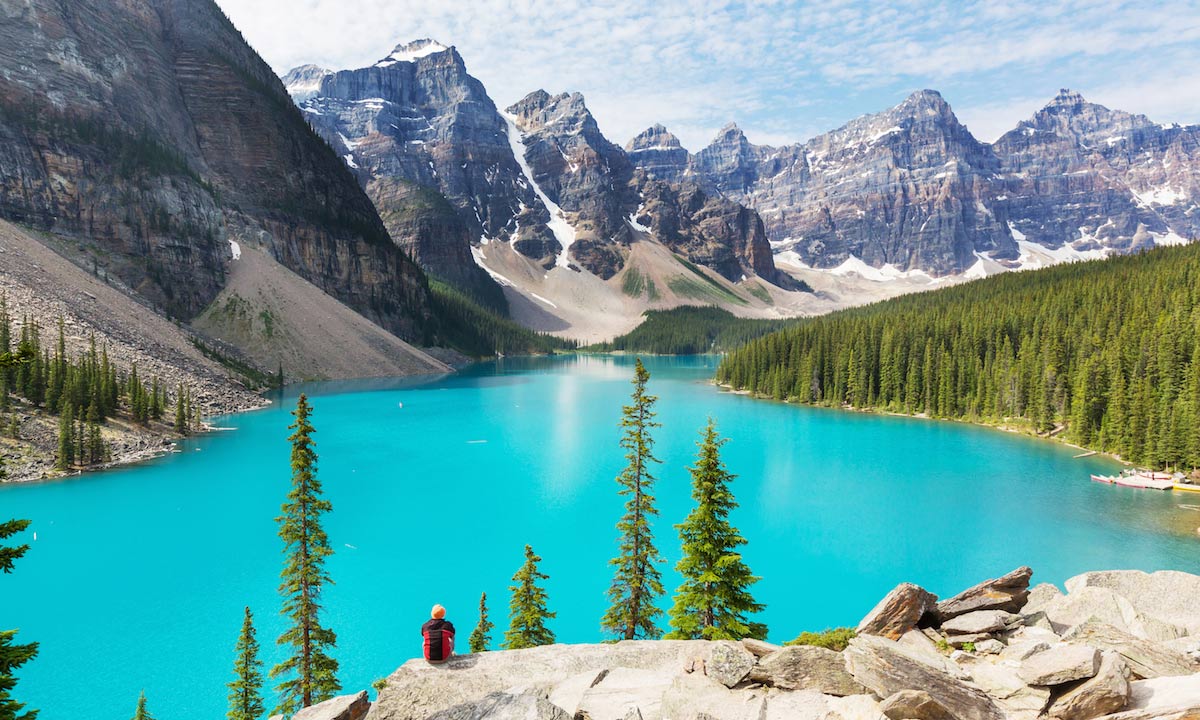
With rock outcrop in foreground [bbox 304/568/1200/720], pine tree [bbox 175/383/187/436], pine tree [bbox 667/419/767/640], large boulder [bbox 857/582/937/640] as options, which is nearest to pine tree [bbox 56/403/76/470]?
pine tree [bbox 175/383/187/436]

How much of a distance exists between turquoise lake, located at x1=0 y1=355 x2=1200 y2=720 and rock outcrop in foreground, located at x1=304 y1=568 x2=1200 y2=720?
12449 mm

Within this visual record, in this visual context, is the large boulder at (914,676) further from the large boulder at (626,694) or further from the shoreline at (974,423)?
the shoreline at (974,423)

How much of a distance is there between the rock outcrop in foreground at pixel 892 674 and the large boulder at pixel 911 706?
0.8 inches

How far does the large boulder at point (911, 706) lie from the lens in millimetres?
9867

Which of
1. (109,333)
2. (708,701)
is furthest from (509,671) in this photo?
(109,333)

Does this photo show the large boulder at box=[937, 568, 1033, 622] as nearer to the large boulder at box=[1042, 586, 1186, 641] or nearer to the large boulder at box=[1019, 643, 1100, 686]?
the large boulder at box=[1042, 586, 1186, 641]

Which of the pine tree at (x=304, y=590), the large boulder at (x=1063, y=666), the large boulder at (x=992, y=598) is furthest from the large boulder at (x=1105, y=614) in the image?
the pine tree at (x=304, y=590)

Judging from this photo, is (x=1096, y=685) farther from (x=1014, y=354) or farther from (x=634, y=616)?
(x=1014, y=354)

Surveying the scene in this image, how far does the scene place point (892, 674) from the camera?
10930mm

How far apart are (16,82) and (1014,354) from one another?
16763 cm

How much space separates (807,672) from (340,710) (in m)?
9.28

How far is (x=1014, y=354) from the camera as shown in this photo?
88062 mm

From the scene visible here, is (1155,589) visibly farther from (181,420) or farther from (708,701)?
(181,420)

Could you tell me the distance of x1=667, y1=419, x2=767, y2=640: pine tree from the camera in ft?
68.0
